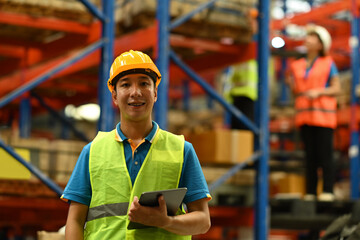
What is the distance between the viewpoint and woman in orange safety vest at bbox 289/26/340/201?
772 cm

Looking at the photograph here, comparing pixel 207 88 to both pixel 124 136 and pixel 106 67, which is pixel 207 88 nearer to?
pixel 106 67

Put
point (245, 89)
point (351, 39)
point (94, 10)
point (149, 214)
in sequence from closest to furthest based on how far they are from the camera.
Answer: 1. point (149, 214)
2. point (94, 10)
3. point (245, 89)
4. point (351, 39)

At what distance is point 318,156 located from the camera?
7.71m

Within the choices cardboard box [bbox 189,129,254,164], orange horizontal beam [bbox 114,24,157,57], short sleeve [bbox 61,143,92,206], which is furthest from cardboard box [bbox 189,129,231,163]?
short sleeve [bbox 61,143,92,206]

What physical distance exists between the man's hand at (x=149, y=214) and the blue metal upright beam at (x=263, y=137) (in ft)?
15.6

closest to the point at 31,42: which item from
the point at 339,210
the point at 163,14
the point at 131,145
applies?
the point at 163,14

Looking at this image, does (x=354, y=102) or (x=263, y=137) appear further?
(x=354, y=102)

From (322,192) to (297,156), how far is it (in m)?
6.36

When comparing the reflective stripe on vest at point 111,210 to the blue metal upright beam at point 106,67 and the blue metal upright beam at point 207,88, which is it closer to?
the blue metal upright beam at point 106,67

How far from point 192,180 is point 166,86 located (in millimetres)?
3574

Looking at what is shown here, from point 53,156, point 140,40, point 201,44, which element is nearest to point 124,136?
point 140,40

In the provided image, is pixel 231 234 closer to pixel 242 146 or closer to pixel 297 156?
pixel 297 156

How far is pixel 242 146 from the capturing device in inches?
291

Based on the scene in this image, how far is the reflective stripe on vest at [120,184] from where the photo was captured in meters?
2.74
